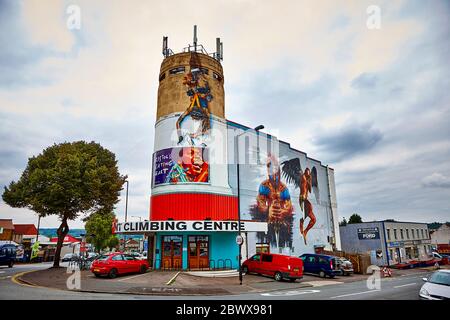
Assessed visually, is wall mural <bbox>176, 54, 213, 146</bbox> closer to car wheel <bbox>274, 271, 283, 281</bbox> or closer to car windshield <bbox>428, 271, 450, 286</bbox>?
car wheel <bbox>274, 271, 283, 281</bbox>

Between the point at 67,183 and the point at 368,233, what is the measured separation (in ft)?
146

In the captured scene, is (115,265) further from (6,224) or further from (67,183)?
(6,224)

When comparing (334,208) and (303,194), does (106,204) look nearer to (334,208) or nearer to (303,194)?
(303,194)

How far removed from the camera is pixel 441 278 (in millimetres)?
11641

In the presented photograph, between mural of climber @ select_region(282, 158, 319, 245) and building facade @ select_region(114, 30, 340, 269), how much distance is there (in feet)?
0.86

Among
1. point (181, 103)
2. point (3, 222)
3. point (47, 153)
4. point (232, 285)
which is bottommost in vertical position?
point (232, 285)

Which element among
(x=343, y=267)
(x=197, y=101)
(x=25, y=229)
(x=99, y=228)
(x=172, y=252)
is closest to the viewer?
(x=172, y=252)

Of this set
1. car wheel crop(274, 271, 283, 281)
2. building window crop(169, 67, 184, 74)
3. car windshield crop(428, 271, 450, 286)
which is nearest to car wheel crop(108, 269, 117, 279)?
car wheel crop(274, 271, 283, 281)

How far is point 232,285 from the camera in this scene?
18797 millimetres

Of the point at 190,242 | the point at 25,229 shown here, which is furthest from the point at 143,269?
the point at 25,229

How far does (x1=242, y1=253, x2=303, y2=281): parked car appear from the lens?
21203 mm
